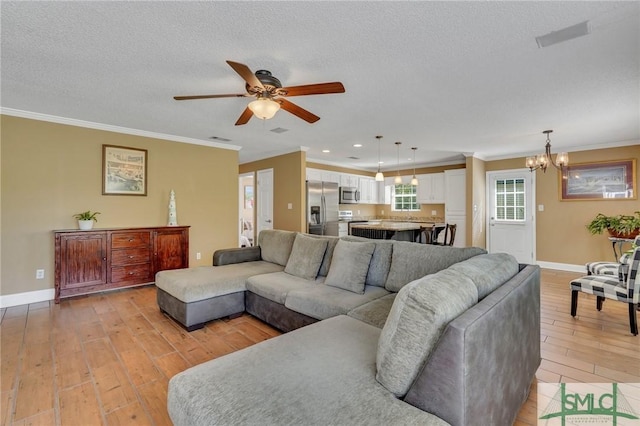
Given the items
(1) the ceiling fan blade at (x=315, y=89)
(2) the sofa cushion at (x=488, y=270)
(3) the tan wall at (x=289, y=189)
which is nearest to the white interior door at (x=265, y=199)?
(3) the tan wall at (x=289, y=189)

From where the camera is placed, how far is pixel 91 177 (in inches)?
164

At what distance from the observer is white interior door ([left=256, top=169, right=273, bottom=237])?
6.60 m

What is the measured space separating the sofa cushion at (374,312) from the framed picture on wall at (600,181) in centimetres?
557

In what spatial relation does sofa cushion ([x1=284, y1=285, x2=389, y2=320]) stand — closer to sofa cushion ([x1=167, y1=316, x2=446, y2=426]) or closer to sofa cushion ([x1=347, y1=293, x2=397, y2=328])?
sofa cushion ([x1=347, y1=293, x2=397, y2=328])

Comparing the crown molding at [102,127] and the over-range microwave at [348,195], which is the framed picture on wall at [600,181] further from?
the crown molding at [102,127]

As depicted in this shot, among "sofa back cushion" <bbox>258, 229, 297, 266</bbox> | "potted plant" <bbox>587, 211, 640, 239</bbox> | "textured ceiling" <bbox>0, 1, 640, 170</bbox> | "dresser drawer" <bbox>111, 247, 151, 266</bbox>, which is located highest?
"textured ceiling" <bbox>0, 1, 640, 170</bbox>

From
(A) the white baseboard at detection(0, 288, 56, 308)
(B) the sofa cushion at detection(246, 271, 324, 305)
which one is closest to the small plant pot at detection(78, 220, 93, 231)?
(A) the white baseboard at detection(0, 288, 56, 308)

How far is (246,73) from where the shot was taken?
1990 mm

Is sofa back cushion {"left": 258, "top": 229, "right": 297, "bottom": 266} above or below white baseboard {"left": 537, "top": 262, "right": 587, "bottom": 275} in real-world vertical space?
above

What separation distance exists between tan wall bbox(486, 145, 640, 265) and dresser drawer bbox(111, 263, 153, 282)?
729cm

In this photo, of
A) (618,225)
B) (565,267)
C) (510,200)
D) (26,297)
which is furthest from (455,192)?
(26,297)

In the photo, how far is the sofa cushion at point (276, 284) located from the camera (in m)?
2.75

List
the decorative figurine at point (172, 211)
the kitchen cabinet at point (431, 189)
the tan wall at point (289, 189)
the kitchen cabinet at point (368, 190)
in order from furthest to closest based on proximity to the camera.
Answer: the kitchen cabinet at point (368, 190), the kitchen cabinet at point (431, 189), the tan wall at point (289, 189), the decorative figurine at point (172, 211)

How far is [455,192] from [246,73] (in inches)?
238
